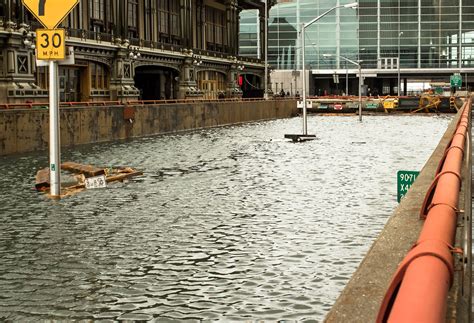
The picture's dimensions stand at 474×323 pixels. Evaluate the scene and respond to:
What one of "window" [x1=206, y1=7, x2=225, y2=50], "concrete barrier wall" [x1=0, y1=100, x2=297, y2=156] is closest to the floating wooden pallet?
→ "concrete barrier wall" [x1=0, y1=100, x2=297, y2=156]

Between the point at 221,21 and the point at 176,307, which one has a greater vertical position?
the point at 221,21

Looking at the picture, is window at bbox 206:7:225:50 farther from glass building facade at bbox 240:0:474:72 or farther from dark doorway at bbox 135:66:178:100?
glass building facade at bbox 240:0:474:72

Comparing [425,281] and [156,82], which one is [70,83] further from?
[425,281]

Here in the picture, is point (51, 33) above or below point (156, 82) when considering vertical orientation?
below

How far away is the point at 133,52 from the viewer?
5944 centimetres

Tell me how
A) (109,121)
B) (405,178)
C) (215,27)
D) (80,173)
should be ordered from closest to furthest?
1. (405,178)
2. (80,173)
3. (109,121)
4. (215,27)

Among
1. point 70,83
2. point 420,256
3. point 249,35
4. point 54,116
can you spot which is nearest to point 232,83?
point 70,83

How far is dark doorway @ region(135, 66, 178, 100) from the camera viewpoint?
73.6 m

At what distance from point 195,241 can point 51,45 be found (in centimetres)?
666

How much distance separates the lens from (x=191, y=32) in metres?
74.5

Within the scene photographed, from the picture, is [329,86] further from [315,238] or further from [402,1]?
[315,238]

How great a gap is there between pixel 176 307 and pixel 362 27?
418 feet

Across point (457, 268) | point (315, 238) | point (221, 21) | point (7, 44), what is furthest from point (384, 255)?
point (221, 21)

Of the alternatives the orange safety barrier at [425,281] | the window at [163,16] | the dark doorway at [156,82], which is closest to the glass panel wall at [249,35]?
the dark doorway at [156,82]
